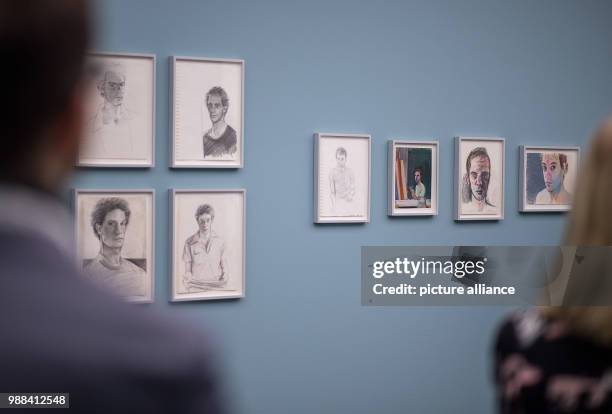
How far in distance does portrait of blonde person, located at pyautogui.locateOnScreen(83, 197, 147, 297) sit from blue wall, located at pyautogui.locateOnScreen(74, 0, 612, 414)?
0.37ft

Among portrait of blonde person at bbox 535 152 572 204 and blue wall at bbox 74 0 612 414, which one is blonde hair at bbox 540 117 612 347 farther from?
portrait of blonde person at bbox 535 152 572 204

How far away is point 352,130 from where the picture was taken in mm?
4523

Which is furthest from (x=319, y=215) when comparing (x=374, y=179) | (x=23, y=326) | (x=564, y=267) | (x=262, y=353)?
(x=23, y=326)

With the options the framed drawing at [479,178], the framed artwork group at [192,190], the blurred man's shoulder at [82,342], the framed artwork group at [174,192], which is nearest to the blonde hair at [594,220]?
the blurred man's shoulder at [82,342]

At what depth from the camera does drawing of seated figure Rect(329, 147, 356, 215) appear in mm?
4453

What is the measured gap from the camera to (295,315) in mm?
4414

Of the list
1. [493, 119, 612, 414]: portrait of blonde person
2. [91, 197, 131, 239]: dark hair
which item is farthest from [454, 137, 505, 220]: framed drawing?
[493, 119, 612, 414]: portrait of blonde person

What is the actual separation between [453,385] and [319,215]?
132cm

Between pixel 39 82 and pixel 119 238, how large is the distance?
343 centimetres

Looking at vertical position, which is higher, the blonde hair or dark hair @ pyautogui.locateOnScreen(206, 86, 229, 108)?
dark hair @ pyautogui.locateOnScreen(206, 86, 229, 108)

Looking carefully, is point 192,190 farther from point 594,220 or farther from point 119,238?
point 594,220

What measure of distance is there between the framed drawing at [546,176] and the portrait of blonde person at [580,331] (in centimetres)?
358

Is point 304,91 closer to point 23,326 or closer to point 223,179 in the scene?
point 223,179

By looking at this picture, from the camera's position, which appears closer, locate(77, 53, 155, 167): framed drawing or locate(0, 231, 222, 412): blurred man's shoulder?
locate(0, 231, 222, 412): blurred man's shoulder
